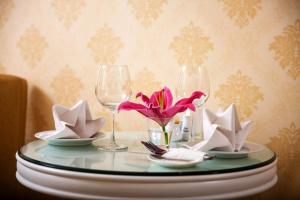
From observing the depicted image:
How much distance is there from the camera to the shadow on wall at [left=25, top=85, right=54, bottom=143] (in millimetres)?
2100

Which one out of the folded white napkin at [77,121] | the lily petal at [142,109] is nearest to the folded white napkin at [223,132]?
the lily petal at [142,109]

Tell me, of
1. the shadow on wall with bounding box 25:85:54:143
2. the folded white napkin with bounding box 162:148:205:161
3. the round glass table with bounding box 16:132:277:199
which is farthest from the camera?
the shadow on wall with bounding box 25:85:54:143

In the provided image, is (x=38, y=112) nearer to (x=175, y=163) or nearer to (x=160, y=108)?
(x=160, y=108)

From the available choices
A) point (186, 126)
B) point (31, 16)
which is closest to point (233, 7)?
point (186, 126)

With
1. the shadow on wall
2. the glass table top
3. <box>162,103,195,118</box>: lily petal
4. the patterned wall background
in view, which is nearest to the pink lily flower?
<box>162,103,195,118</box>: lily petal

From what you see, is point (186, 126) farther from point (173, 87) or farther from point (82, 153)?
point (173, 87)

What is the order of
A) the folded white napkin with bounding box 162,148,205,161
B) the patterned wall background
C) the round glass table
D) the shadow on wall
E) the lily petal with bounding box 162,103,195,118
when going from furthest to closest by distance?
the shadow on wall < the patterned wall background < the lily petal with bounding box 162,103,195,118 < the folded white napkin with bounding box 162,148,205,161 < the round glass table

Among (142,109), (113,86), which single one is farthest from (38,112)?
(142,109)

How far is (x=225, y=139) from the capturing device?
105 cm

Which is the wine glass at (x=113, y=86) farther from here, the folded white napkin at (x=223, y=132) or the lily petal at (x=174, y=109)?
the folded white napkin at (x=223, y=132)

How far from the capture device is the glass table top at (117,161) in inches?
34.6

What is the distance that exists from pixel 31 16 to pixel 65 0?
22 cm

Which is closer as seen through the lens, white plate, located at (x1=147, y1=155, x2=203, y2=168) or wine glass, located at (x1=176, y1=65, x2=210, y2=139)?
white plate, located at (x1=147, y1=155, x2=203, y2=168)

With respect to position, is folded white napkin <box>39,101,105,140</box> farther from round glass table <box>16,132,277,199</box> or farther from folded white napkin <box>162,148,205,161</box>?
folded white napkin <box>162,148,205,161</box>
